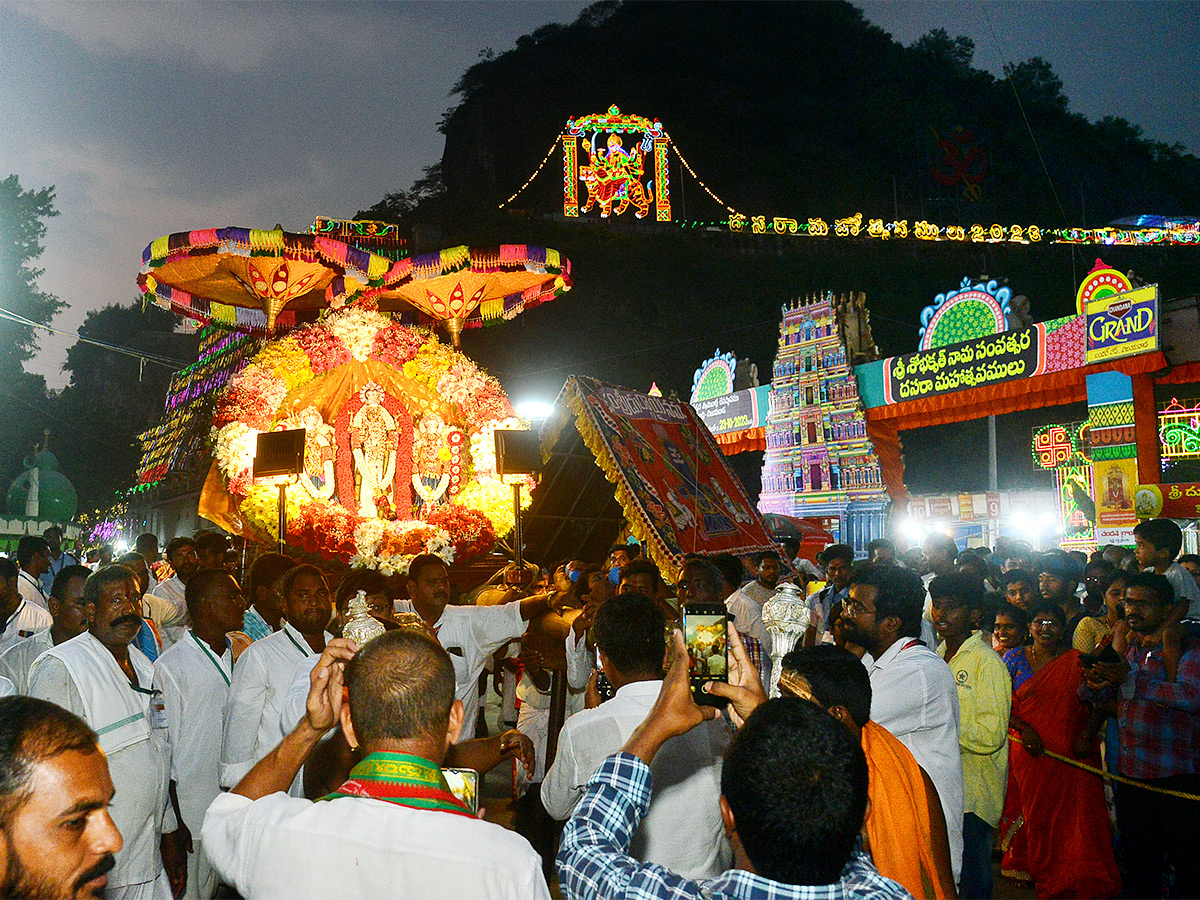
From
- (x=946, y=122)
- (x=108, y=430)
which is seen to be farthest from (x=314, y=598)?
(x=946, y=122)

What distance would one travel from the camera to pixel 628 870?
1.71 meters

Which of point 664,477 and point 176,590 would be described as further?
point 664,477

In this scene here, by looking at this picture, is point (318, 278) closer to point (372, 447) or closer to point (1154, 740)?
point (372, 447)

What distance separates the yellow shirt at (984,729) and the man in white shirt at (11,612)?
4815 millimetres

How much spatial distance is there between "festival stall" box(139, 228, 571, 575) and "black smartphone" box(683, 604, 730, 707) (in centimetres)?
873

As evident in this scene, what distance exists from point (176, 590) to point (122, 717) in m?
3.90

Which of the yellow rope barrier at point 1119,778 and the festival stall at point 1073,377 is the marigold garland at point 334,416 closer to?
the yellow rope barrier at point 1119,778

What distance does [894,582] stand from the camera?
3.54 meters

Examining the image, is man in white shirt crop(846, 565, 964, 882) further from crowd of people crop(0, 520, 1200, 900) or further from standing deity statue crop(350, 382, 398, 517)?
standing deity statue crop(350, 382, 398, 517)

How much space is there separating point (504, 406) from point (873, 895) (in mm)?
10698

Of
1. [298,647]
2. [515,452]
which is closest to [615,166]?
[515,452]

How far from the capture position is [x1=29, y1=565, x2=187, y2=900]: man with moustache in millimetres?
3236

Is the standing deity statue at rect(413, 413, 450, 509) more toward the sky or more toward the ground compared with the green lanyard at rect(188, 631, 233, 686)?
more toward the sky

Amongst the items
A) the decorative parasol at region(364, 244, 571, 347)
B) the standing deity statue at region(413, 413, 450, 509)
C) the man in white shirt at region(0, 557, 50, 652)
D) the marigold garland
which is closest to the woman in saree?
the man in white shirt at region(0, 557, 50, 652)
